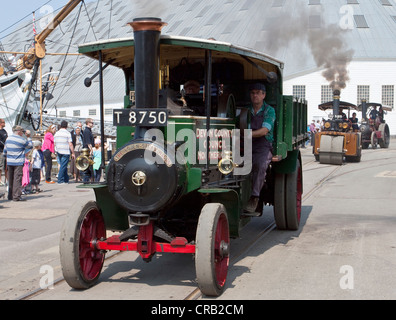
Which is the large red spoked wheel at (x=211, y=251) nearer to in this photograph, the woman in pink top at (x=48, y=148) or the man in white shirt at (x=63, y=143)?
the man in white shirt at (x=63, y=143)

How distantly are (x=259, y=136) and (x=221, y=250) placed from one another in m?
2.06

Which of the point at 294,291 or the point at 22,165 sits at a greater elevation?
the point at 22,165

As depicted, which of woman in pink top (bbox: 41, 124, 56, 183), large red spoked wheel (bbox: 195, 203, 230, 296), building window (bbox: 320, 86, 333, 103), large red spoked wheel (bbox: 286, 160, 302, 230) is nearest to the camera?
large red spoked wheel (bbox: 195, 203, 230, 296)

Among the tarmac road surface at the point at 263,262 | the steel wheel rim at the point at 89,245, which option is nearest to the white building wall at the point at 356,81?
the tarmac road surface at the point at 263,262

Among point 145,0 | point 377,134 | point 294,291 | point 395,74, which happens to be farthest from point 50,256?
point 395,74

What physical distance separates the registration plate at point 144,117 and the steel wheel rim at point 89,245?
3.11 feet

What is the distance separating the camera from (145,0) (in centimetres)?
1030

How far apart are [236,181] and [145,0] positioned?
5465 mm

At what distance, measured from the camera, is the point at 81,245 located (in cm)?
520

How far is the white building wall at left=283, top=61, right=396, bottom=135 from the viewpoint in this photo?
42.5m

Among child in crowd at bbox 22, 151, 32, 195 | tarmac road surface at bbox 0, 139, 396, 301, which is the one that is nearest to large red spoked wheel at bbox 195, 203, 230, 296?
tarmac road surface at bbox 0, 139, 396, 301

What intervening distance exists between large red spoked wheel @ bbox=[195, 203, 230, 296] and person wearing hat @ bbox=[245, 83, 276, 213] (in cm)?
160

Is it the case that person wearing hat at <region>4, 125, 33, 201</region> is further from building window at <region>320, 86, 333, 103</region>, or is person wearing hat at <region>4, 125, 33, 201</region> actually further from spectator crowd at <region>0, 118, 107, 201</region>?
building window at <region>320, 86, 333, 103</region>
